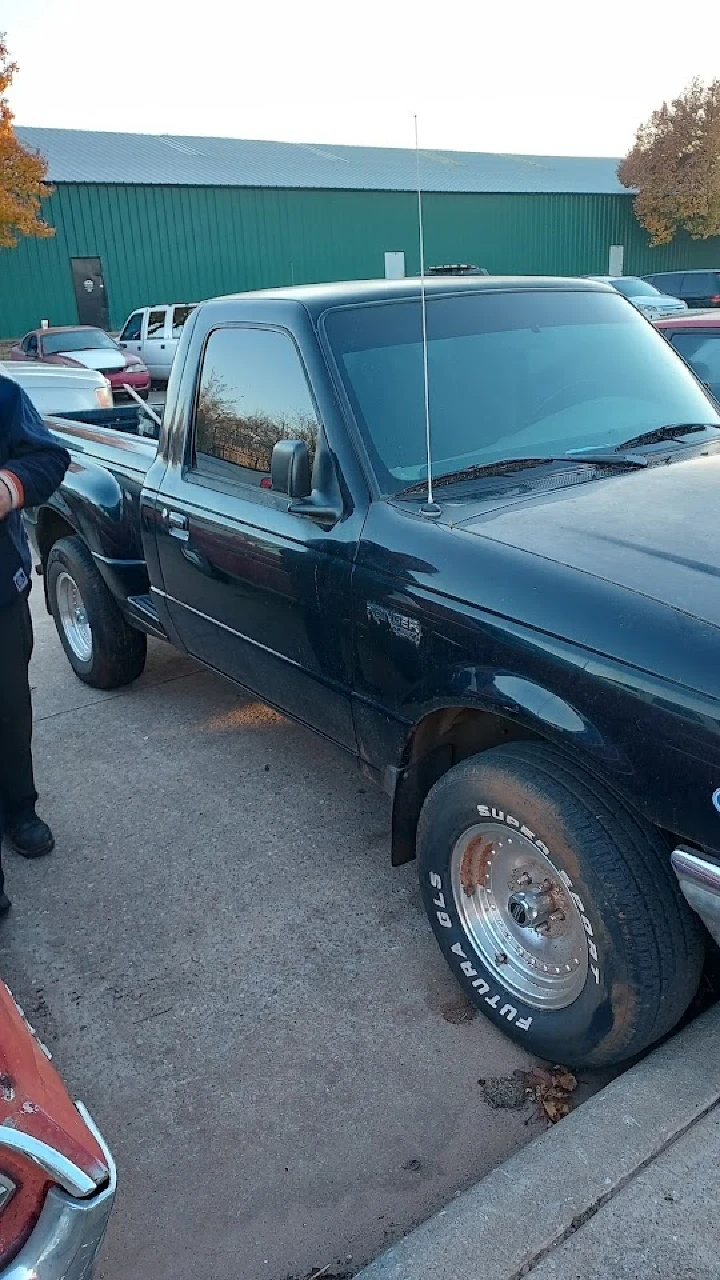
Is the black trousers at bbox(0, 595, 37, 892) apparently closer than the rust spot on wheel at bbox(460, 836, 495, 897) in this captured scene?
No

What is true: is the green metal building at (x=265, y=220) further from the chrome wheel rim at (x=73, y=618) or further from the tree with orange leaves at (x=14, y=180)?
the chrome wheel rim at (x=73, y=618)

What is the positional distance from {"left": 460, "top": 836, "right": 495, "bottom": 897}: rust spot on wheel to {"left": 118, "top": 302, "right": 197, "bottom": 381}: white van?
58.5ft

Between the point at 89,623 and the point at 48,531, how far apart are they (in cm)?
76

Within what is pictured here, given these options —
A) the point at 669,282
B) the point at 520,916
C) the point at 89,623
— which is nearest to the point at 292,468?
the point at 520,916

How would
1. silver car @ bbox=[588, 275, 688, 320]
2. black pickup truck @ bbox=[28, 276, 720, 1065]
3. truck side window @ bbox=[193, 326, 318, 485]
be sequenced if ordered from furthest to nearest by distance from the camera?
1. silver car @ bbox=[588, 275, 688, 320]
2. truck side window @ bbox=[193, 326, 318, 485]
3. black pickup truck @ bbox=[28, 276, 720, 1065]

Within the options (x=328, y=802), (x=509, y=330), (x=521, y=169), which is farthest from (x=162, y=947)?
(x=521, y=169)

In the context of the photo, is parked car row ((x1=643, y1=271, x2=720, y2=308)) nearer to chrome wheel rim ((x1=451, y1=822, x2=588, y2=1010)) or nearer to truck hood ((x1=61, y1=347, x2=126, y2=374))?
truck hood ((x1=61, y1=347, x2=126, y2=374))

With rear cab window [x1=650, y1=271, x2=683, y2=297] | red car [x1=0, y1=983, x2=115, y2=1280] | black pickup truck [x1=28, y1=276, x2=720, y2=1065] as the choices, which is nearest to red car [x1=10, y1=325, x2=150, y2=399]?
rear cab window [x1=650, y1=271, x2=683, y2=297]

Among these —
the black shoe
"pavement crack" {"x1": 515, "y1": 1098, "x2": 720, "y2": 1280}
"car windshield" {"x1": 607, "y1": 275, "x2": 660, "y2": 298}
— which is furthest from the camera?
"car windshield" {"x1": 607, "y1": 275, "x2": 660, "y2": 298}

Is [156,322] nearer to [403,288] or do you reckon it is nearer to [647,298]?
[647,298]

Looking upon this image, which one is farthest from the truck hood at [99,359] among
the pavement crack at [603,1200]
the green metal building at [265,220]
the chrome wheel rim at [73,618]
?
the pavement crack at [603,1200]

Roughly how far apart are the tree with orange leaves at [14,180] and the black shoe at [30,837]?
22145 mm

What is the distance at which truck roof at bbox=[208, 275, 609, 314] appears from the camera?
10.8 ft

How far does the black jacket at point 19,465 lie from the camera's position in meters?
3.33
